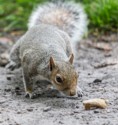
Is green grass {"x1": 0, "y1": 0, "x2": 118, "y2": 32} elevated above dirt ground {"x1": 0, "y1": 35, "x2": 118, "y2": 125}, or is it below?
above

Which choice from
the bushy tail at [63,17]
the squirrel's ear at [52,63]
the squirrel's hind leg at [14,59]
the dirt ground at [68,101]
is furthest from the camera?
the bushy tail at [63,17]

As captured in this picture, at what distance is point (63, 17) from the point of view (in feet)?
20.1

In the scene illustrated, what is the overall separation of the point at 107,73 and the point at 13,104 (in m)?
1.50

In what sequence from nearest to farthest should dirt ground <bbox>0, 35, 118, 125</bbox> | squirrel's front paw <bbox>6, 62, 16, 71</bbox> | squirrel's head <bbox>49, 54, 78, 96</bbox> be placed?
dirt ground <bbox>0, 35, 118, 125</bbox>, squirrel's head <bbox>49, 54, 78, 96</bbox>, squirrel's front paw <bbox>6, 62, 16, 71</bbox>

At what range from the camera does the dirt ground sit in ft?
11.4

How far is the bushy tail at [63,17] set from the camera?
598 cm

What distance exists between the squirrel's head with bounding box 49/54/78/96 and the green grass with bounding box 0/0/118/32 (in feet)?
10.3

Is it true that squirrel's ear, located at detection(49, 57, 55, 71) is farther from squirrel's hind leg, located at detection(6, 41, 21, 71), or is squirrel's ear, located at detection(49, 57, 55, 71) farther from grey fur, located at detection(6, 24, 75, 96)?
squirrel's hind leg, located at detection(6, 41, 21, 71)

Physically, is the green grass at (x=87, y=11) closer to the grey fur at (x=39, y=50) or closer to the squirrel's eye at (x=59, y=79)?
the grey fur at (x=39, y=50)

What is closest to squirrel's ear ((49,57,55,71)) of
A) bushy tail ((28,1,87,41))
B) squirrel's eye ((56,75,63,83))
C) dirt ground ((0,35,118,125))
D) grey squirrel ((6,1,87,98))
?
grey squirrel ((6,1,87,98))

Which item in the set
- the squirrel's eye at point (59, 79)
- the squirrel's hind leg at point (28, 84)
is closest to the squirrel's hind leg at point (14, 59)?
the squirrel's hind leg at point (28, 84)

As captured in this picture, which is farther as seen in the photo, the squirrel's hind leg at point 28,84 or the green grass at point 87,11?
the green grass at point 87,11

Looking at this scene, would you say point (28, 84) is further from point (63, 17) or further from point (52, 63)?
point (63, 17)

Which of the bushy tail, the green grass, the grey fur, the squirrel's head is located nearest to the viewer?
the squirrel's head
